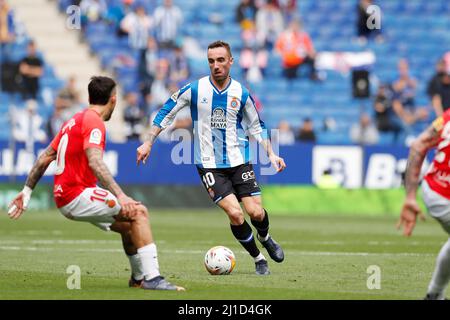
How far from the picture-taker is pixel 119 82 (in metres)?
29.0

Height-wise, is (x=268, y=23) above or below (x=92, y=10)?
below

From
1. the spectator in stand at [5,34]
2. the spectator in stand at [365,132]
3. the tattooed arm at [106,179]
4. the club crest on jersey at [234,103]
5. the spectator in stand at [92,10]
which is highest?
the spectator in stand at [92,10]

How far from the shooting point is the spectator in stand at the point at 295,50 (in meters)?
29.1

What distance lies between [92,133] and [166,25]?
65.0 feet

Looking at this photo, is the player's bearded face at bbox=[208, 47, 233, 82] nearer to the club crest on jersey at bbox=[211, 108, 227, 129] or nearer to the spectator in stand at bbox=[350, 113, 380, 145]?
the club crest on jersey at bbox=[211, 108, 227, 129]

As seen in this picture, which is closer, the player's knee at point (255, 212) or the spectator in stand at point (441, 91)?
the player's knee at point (255, 212)

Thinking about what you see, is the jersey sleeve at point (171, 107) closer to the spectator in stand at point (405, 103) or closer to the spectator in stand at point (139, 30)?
the spectator in stand at point (139, 30)

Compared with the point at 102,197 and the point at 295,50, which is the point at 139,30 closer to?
the point at 295,50

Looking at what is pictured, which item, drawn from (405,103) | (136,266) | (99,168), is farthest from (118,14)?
(99,168)

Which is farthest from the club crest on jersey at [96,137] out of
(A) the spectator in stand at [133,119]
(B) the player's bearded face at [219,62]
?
(A) the spectator in stand at [133,119]

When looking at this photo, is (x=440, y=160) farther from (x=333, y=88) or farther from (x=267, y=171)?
(x=333, y=88)

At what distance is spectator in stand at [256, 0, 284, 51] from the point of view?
29594 mm

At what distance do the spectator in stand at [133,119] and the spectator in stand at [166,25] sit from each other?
303 cm

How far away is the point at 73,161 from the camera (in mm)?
9547
